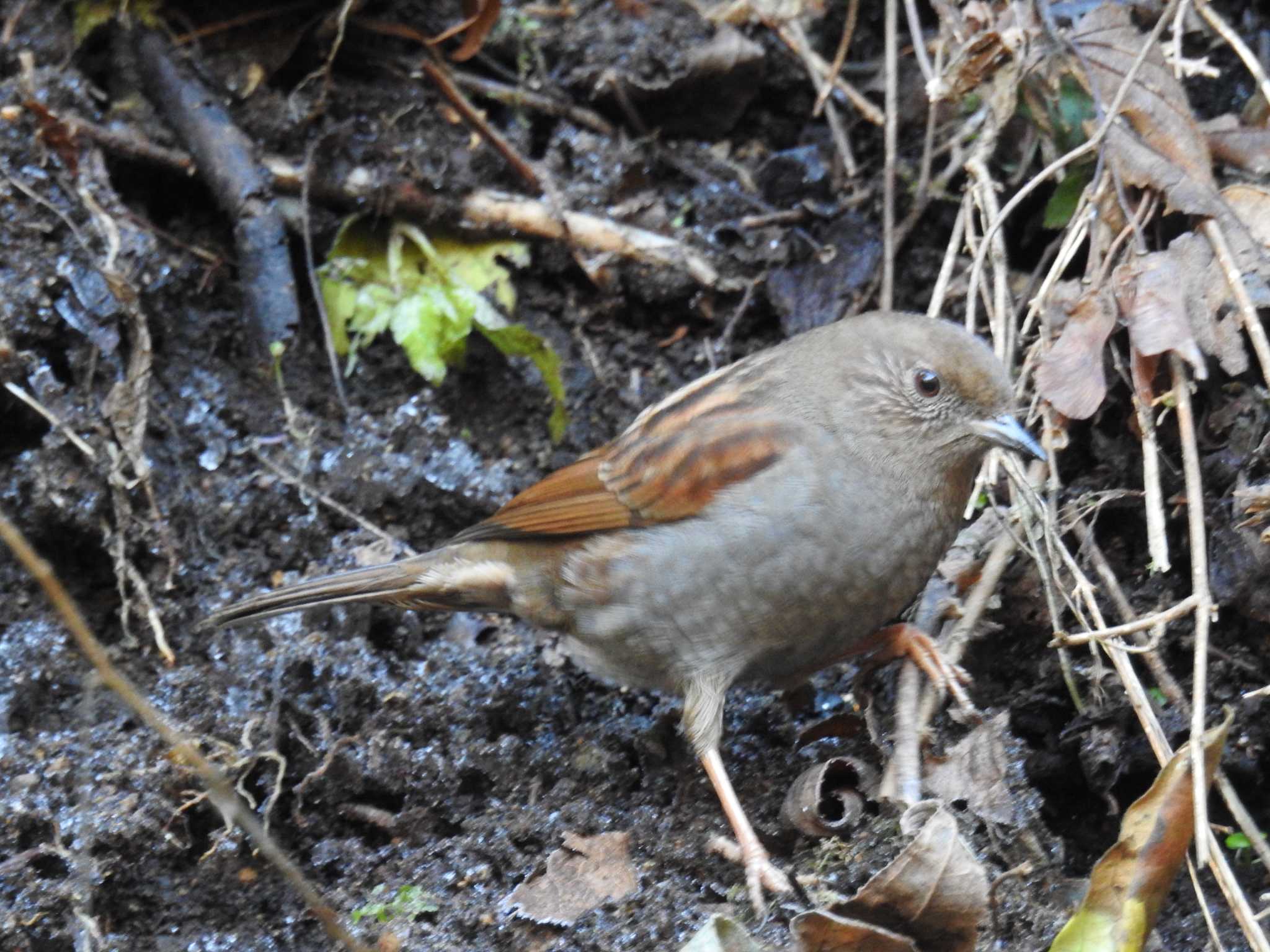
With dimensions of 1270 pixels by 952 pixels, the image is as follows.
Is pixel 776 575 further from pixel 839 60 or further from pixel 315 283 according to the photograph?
pixel 839 60

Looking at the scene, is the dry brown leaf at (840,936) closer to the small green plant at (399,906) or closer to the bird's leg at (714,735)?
the bird's leg at (714,735)

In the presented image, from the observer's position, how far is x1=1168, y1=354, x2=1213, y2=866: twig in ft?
9.77

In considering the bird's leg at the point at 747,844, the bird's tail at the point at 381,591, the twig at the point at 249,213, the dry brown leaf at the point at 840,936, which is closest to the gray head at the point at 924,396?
the bird's leg at the point at 747,844

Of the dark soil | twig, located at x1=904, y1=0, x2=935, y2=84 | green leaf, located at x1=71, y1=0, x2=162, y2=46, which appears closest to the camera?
Result: the dark soil

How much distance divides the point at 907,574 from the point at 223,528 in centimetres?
218

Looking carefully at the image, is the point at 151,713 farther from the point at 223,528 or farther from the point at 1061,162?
the point at 1061,162

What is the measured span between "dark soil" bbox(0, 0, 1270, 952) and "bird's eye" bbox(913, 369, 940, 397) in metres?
0.59

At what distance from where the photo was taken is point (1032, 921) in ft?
10.2

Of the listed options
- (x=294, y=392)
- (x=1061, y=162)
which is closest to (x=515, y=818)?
(x=294, y=392)

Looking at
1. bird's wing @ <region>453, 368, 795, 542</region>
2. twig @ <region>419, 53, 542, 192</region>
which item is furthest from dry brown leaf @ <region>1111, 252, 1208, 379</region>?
twig @ <region>419, 53, 542, 192</region>

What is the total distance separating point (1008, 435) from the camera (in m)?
3.64

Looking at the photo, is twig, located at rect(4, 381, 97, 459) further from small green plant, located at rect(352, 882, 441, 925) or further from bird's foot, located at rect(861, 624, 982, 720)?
bird's foot, located at rect(861, 624, 982, 720)

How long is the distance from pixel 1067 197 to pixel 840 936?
8.22 feet

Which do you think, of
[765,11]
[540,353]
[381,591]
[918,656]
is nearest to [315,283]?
[540,353]
